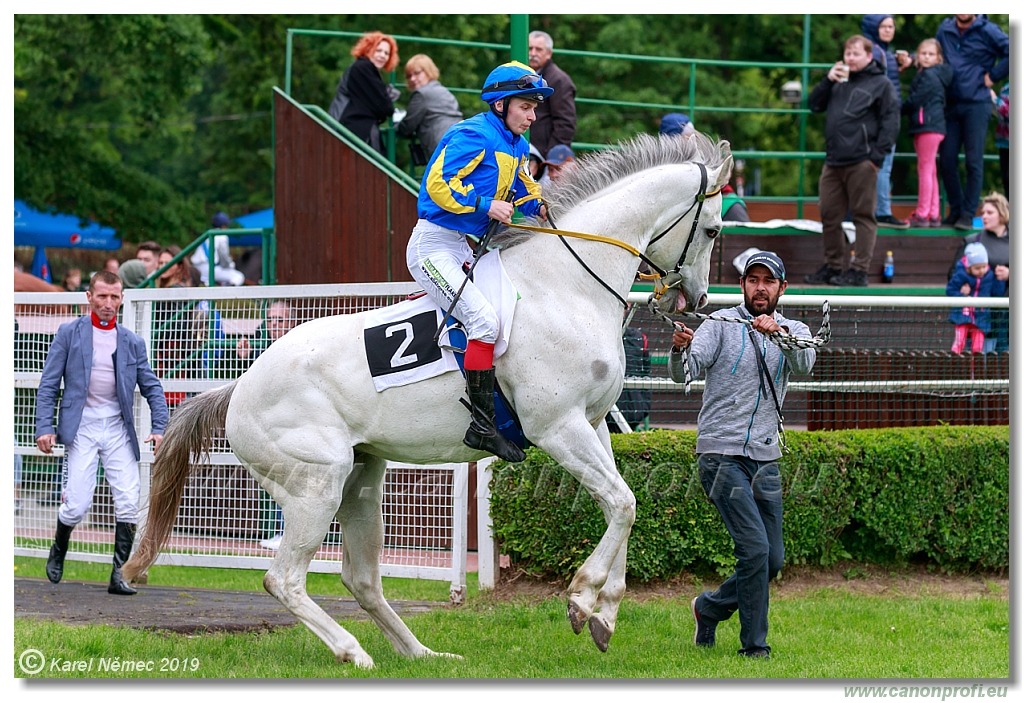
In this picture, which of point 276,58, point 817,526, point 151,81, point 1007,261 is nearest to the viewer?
point 817,526

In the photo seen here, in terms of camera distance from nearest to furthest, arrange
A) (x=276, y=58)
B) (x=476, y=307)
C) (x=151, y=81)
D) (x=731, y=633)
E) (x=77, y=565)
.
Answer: (x=476, y=307), (x=731, y=633), (x=77, y=565), (x=151, y=81), (x=276, y=58)

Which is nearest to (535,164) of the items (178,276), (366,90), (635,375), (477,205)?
(366,90)

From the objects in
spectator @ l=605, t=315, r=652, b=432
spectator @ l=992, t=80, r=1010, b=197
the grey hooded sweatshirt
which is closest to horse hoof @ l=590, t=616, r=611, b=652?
the grey hooded sweatshirt

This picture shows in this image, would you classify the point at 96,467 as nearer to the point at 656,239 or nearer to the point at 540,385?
the point at 540,385

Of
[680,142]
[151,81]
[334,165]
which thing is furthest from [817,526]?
[151,81]

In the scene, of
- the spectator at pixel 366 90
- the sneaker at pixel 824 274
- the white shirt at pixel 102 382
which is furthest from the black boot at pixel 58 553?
the sneaker at pixel 824 274

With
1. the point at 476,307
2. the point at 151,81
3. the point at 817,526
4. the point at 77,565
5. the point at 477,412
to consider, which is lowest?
the point at 77,565

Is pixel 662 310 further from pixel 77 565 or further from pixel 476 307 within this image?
pixel 77 565

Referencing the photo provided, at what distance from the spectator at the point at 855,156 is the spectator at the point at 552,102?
232 centimetres

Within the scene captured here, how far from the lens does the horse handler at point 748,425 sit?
6188 millimetres

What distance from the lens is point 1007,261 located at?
10.5 m

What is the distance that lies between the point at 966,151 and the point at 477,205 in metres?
8.07
